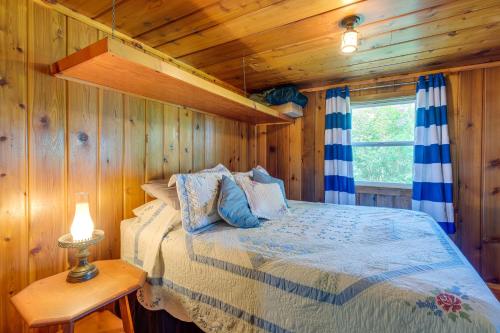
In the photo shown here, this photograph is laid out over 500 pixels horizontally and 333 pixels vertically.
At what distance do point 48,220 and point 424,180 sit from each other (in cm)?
299

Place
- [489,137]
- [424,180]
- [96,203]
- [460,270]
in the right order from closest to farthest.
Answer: [460,270], [96,203], [489,137], [424,180]

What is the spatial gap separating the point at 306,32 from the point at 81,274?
198cm

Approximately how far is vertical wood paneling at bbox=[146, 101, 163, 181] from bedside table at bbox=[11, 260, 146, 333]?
0.71 metres

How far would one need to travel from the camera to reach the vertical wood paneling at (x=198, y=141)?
2.31 meters

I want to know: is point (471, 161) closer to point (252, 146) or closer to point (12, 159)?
point (252, 146)

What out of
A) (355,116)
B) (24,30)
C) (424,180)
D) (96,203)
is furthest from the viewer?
(355,116)

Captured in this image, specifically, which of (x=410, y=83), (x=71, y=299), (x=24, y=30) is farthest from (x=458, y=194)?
(x=24, y=30)

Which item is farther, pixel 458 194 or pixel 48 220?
pixel 458 194

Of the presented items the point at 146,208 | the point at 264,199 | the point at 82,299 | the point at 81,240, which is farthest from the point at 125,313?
the point at 264,199

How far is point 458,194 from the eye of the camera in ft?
7.48

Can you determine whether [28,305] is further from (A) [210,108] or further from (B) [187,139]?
(A) [210,108]

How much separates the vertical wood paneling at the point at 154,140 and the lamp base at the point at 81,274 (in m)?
0.74

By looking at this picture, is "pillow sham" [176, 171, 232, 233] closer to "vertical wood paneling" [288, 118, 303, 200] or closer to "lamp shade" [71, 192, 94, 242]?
"lamp shade" [71, 192, 94, 242]

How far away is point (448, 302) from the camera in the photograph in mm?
786
